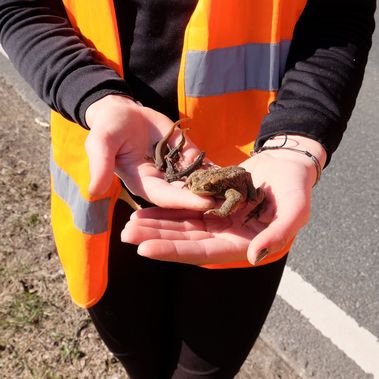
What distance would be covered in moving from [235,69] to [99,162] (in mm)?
623

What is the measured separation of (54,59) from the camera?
1945 millimetres

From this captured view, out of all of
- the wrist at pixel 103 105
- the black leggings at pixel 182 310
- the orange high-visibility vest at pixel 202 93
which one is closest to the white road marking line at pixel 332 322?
the black leggings at pixel 182 310

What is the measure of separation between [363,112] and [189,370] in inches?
154

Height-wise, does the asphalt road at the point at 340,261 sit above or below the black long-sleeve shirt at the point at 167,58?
below

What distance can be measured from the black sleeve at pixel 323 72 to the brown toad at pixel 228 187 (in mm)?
146

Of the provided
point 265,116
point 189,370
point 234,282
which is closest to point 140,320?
point 189,370

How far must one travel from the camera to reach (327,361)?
313 cm

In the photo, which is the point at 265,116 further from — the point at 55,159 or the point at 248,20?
the point at 55,159

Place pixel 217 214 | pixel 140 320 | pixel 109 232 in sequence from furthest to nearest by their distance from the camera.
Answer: pixel 140 320, pixel 109 232, pixel 217 214

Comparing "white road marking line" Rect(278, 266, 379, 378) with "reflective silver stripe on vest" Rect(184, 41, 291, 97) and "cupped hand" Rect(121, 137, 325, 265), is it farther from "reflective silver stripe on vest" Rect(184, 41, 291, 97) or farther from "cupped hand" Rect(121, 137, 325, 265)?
"reflective silver stripe on vest" Rect(184, 41, 291, 97)

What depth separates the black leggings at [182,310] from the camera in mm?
2255

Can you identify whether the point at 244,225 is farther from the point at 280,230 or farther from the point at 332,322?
the point at 332,322

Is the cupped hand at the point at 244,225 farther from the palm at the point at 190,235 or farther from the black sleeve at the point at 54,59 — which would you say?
the black sleeve at the point at 54,59

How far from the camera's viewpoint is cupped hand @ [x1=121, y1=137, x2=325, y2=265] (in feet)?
5.49
